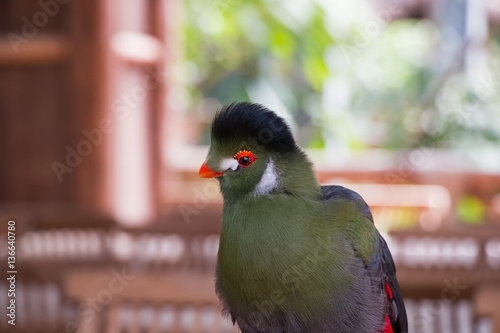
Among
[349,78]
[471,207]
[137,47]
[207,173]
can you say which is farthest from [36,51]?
[349,78]

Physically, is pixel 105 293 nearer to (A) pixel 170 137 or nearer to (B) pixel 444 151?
(A) pixel 170 137

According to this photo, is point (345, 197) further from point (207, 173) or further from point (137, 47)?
point (137, 47)

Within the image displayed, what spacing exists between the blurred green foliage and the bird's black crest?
4.14 meters

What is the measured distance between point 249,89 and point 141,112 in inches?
110

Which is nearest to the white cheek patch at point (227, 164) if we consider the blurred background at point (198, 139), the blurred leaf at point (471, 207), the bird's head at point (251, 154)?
the bird's head at point (251, 154)

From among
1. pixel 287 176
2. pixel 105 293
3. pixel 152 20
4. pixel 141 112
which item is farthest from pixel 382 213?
pixel 287 176

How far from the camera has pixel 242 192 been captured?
0.91 meters

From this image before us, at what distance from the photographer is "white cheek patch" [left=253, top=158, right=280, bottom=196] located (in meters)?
0.91

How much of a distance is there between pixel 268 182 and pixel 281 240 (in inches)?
3.9

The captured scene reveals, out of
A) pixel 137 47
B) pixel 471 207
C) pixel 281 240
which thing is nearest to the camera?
pixel 281 240

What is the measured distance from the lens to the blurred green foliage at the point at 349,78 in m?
5.27

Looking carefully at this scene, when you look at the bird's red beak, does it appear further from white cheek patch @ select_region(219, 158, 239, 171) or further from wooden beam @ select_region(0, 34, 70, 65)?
wooden beam @ select_region(0, 34, 70, 65)

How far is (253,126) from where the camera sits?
2.90 ft

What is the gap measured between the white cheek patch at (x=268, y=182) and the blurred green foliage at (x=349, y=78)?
4.15 m
